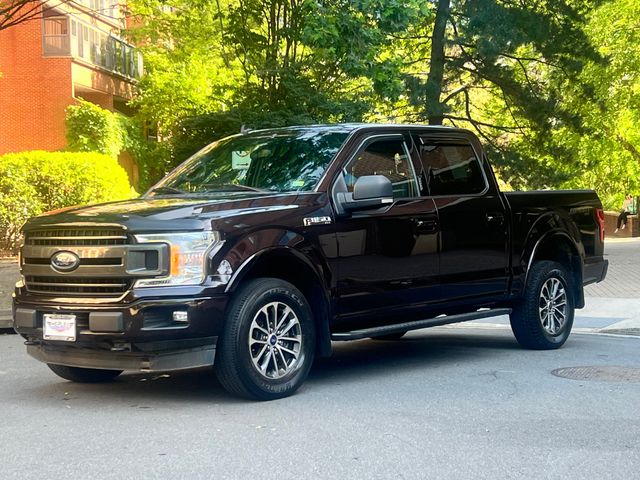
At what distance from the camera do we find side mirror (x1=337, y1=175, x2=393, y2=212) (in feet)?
24.9

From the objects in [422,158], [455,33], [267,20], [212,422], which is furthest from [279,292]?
[455,33]

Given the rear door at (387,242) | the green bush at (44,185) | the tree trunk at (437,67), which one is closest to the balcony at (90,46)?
the green bush at (44,185)

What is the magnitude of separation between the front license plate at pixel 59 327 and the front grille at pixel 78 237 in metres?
0.49

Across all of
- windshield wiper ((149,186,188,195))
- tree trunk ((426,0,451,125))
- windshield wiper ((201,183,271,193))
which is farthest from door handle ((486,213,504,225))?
tree trunk ((426,0,451,125))

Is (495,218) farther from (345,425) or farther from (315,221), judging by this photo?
(345,425)

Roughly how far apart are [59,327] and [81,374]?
3.85 ft

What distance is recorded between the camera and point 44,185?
22.5m

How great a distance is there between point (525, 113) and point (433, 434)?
75.2ft

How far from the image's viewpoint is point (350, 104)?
20062 mm

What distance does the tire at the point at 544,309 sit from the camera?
9.51 m

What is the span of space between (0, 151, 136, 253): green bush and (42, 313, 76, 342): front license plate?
49.8 feet

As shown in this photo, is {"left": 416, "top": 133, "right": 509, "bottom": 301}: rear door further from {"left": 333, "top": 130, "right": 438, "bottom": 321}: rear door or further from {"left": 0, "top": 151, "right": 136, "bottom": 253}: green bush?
{"left": 0, "top": 151, "right": 136, "bottom": 253}: green bush

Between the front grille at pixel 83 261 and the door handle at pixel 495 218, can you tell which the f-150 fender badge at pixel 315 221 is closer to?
the front grille at pixel 83 261

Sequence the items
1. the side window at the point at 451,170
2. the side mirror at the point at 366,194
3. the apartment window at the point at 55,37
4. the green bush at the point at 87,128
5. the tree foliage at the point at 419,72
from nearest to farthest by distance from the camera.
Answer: the side mirror at the point at 366,194, the side window at the point at 451,170, the tree foliage at the point at 419,72, the green bush at the point at 87,128, the apartment window at the point at 55,37
